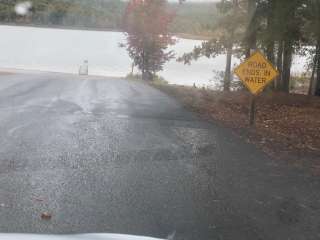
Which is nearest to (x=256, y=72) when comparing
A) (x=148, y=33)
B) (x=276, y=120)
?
(x=276, y=120)

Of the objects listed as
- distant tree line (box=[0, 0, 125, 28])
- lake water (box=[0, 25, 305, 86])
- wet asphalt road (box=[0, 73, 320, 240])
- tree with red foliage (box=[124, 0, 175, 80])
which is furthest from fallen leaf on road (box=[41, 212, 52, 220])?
lake water (box=[0, 25, 305, 86])

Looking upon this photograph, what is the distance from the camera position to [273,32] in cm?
1873

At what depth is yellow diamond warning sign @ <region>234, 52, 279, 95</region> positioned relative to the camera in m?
12.2

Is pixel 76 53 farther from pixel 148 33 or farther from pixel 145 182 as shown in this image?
pixel 145 182

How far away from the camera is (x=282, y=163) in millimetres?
8844

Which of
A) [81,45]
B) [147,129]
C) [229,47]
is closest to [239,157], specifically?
[147,129]

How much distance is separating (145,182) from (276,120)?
8219mm

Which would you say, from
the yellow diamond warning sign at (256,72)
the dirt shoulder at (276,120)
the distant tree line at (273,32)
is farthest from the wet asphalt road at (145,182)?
the distant tree line at (273,32)

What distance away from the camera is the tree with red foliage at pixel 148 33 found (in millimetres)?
42688

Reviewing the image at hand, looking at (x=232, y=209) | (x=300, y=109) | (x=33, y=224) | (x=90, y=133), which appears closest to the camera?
(x=33, y=224)

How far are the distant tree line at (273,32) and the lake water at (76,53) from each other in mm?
18540

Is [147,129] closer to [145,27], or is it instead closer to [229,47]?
[229,47]

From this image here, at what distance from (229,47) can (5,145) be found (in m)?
18.4

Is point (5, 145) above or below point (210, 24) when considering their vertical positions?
below
